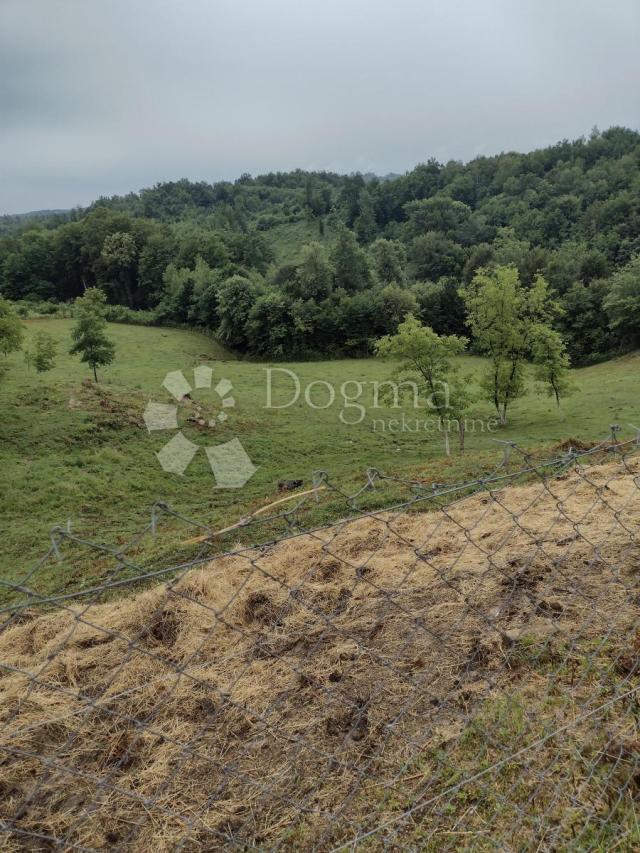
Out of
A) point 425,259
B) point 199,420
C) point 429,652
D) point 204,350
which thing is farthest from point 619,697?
point 425,259

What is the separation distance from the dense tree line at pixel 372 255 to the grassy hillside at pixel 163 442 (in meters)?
6.94

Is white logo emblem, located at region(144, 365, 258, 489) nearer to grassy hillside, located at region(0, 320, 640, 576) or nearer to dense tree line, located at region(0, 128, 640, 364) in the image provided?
grassy hillside, located at region(0, 320, 640, 576)

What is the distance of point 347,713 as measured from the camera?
10.8ft

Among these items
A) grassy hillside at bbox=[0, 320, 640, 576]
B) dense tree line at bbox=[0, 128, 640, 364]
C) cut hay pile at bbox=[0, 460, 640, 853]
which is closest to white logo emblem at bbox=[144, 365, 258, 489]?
grassy hillside at bbox=[0, 320, 640, 576]

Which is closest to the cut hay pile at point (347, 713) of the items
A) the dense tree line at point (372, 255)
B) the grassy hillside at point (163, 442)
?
the grassy hillside at point (163, 442)

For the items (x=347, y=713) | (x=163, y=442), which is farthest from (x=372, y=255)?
(x=347, y=713)

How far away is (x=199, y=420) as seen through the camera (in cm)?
2238

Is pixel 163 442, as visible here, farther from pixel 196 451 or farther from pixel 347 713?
pixel 347 713

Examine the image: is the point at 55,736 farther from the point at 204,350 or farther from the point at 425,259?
the point at 425,259

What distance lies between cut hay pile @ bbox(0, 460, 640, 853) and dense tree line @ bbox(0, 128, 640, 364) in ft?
64.3

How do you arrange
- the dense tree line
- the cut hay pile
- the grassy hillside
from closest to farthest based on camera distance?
the cut hay pile, the grassy hillside, the dense tree line

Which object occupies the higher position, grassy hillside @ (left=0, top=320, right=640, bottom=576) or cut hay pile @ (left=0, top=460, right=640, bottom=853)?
cut hay pile @ (left=0, top=460, right=640, bottom=853)

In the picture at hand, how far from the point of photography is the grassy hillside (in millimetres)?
13938

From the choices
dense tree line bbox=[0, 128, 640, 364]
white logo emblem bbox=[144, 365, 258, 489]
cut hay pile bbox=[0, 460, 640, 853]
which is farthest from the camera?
dense tree line bbox=[0, 128, 640, 364]
